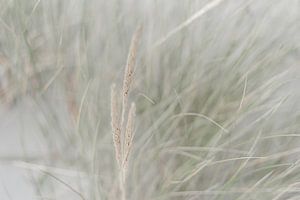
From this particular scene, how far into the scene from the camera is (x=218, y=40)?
996 millimetres

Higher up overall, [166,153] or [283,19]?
[283,19]

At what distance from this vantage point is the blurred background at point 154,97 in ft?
2.94

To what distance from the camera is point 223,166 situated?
0.93 meters

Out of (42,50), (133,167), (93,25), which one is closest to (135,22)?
(93,25)

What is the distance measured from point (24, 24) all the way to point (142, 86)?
0.80 feet

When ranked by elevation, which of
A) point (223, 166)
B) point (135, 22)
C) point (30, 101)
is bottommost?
point (223, 166)

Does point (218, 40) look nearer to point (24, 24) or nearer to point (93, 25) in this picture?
point (93, 25)

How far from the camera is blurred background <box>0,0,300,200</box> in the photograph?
2.94ft

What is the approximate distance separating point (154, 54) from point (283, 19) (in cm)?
27

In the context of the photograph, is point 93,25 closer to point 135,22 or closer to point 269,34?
point 135,22

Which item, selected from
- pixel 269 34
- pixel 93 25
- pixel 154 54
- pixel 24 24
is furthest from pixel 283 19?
pixel 24 24

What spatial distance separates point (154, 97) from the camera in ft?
3.14

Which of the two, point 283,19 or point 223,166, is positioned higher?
point 283,19

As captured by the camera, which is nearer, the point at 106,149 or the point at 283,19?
the point at 106,149
